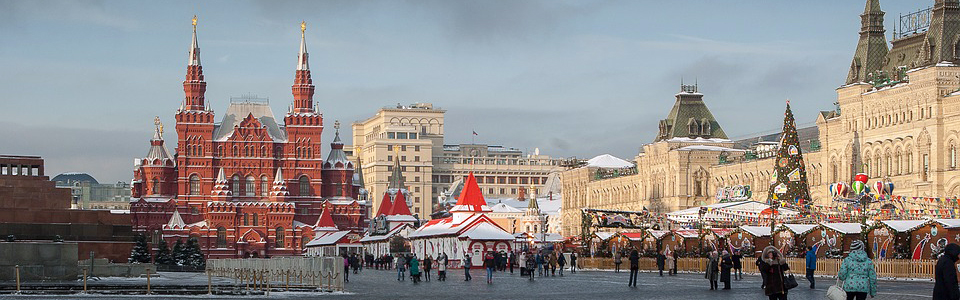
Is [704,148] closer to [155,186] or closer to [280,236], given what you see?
[280,236]

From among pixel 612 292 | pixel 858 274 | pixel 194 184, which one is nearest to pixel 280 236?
pixel 194 184

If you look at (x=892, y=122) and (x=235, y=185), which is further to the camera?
(x=235, y=185)

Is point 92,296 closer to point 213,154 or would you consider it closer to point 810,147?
point 810,147

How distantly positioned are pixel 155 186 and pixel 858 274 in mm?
113273

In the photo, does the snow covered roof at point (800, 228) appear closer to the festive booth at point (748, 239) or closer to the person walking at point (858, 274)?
the festive booth at point (748, 239)

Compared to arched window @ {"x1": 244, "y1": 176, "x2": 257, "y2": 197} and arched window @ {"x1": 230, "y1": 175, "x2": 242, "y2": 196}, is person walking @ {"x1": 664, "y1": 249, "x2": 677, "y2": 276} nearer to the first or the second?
arched window @ {"x1": 244, "y1": 176, "x2": 257, "y2": 197}

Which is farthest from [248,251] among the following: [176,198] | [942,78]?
[942,78]

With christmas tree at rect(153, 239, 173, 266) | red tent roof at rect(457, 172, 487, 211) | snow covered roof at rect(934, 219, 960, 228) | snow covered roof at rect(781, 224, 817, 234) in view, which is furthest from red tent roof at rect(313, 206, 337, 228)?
snow covered roof at rect(934, 219, 960, 228)

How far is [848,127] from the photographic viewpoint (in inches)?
3275

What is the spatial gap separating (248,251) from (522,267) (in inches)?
2837

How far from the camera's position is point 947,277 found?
18781mm

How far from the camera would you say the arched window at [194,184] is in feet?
427

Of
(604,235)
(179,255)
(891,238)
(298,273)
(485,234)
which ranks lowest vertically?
(179,255)

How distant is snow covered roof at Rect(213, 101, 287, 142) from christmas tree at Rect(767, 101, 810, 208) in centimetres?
7013
